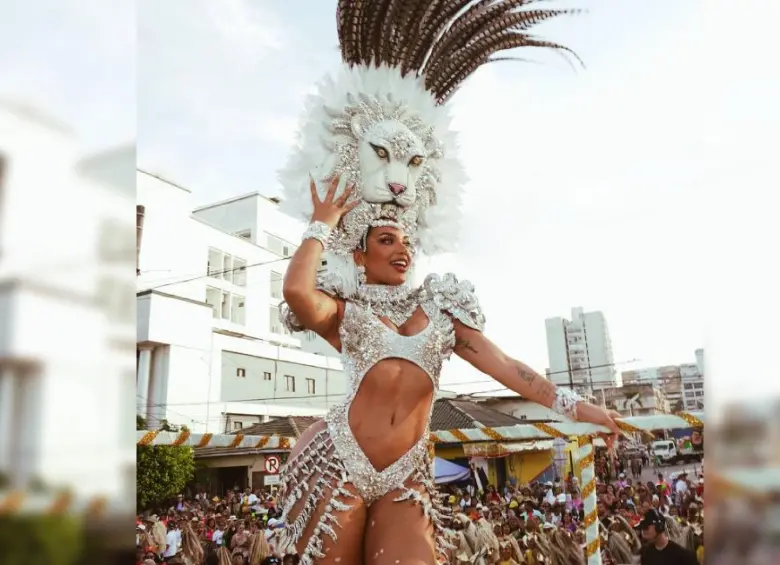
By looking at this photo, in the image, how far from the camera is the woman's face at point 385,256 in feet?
8.10

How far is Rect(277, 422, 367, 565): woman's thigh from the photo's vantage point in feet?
6.93

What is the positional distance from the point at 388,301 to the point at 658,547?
1856 mm

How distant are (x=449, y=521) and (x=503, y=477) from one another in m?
12.0

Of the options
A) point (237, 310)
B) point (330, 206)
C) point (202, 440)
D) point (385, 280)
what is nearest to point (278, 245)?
point (237, 310)

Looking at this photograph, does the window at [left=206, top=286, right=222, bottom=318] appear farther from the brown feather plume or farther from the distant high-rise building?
the brown feather plume

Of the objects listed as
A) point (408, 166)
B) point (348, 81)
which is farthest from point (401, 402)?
point (348, 81)

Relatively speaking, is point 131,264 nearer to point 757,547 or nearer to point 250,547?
point 757,547

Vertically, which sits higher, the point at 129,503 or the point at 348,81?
the point at 348,81

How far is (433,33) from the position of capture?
264 cm

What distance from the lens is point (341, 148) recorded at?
8.27ft

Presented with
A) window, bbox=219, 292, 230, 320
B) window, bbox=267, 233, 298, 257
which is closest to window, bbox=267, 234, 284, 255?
window, bbox=267, 233, 298, 257

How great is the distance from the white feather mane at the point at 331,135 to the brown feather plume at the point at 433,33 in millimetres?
73

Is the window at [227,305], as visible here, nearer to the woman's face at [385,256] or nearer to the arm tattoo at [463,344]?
the woman's face at [385,256]

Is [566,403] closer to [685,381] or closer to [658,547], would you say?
[658,547]
